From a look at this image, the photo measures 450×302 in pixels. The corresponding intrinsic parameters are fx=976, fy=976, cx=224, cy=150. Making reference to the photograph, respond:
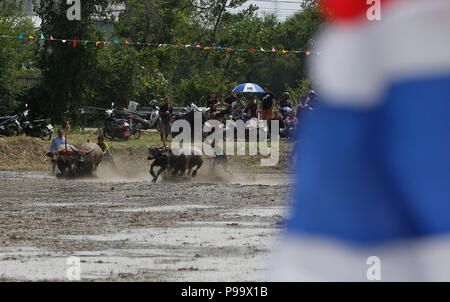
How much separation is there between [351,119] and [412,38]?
0.18 metres

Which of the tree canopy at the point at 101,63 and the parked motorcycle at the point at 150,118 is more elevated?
the tree canopy at the point at 101,63

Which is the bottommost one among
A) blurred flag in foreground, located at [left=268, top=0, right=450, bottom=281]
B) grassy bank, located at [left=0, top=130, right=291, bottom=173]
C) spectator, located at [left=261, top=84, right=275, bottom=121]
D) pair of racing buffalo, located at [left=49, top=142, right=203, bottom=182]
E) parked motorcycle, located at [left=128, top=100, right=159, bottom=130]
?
grassy bank, located at [left=0, top=130, right=291, bottom=173]

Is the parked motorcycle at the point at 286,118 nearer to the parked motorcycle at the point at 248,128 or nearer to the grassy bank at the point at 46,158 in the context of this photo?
the grassy bank at the point at 46,158

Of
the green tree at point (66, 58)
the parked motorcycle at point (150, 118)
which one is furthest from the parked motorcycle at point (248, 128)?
the green tree at point (66, 58)

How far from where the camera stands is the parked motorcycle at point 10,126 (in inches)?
1410

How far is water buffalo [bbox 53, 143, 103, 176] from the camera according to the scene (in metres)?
25.9

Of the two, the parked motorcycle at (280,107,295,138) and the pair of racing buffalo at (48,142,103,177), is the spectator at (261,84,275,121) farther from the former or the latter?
Answer: the pair of racing buffalo at (48,142,103,177)

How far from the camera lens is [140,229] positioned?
1322cm

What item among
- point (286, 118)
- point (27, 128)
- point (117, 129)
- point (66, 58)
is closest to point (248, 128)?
point (286, 118)

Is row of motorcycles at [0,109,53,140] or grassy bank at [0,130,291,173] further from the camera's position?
row of motorcycles at [0,109,53,140]

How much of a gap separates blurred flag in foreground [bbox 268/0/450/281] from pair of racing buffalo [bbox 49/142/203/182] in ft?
75.0

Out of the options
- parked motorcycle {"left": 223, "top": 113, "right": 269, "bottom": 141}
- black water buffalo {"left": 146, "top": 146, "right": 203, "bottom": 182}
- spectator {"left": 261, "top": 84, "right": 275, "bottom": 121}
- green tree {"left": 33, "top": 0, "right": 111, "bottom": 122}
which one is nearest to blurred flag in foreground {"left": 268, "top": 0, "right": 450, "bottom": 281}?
black water buffalo {"left": 146, "top": 146, "right": 203, "bottom": 182}

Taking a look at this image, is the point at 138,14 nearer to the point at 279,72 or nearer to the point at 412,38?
the point at 412,38
